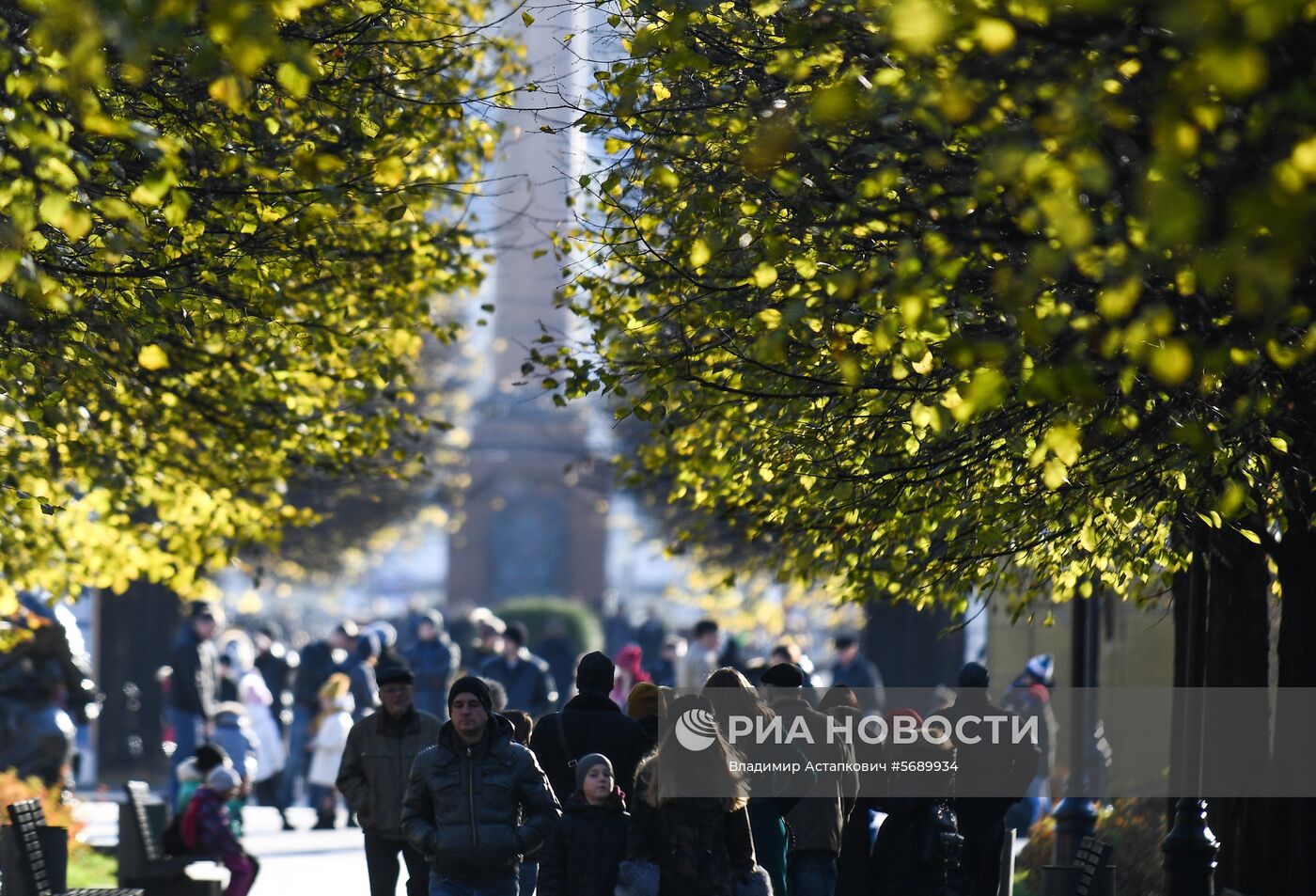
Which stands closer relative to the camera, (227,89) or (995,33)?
(995,33)

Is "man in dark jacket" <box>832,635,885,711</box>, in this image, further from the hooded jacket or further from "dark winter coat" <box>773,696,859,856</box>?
the hooded jacket

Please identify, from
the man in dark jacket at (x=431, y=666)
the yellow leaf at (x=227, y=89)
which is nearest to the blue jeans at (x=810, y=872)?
the yellow leaf at (x=227, y=89)

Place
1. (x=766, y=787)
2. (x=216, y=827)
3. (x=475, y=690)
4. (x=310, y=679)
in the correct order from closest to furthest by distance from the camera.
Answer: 1. (x=475, y=690)
2. (x=766, y=787)
3. (x=216, y=827)
4. (x=310, y=679)

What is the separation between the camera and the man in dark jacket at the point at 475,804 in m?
8.81

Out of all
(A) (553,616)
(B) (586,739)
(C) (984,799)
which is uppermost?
(A) (553,616)

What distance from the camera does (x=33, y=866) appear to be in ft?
35.9

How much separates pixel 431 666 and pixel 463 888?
1246 centimetres

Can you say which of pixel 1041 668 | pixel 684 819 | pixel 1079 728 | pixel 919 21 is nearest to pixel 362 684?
pixel 1041 668

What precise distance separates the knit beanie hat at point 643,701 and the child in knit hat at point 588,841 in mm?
1728

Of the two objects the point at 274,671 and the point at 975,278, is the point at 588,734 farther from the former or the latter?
the point at 274,671

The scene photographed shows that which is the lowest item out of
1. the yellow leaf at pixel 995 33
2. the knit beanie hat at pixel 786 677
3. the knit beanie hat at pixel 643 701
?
the knit beanie hat at pixel 643 701

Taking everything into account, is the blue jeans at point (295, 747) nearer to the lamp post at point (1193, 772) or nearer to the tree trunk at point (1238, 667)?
the lamp post at point (1193, 772)

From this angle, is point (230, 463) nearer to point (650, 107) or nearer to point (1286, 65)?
point (650, 107)

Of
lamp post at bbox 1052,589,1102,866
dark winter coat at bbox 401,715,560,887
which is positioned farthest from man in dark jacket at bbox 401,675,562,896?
lamp post at bbox 1052,589,1102,866
